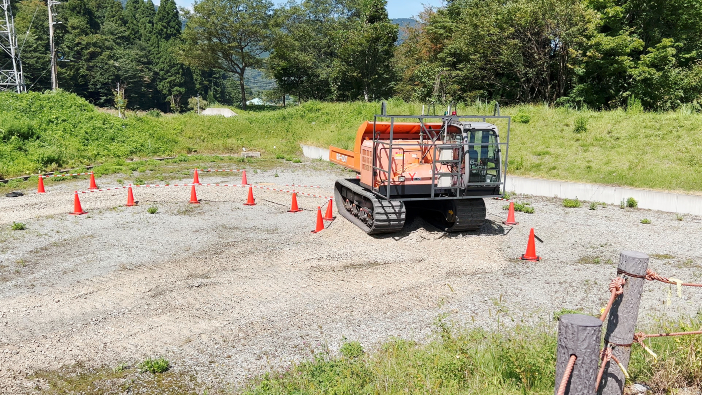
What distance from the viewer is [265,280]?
951 centimetres

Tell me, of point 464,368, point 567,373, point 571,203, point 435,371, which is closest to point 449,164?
point 571,203

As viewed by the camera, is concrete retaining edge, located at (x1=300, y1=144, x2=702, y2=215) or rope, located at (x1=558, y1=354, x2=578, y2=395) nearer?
rope, located at (x1=558, y1=354, x2=578, y2=395)

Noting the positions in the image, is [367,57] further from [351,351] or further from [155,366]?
[155,366]

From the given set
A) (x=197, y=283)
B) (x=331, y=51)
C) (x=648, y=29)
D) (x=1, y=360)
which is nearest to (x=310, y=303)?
(x=197, y=283)

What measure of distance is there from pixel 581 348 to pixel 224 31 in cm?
5033

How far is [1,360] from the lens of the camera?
6516 millimetres

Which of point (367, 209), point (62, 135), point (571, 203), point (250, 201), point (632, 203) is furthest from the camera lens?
point (62, 135)

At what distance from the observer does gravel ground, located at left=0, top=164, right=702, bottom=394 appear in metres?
7.05

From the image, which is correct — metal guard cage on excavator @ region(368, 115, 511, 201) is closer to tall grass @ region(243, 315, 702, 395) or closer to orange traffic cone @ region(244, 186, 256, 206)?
orange traffic cone @ region(244, 186, 256, 206)

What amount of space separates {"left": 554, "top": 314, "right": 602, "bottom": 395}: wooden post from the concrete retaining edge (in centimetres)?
1409

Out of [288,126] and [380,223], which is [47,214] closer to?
[380,223]

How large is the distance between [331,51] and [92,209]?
4116cm

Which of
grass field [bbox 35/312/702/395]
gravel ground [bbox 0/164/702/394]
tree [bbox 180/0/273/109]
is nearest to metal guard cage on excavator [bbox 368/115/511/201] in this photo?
gravel ground [bbox 0/164/702/394]

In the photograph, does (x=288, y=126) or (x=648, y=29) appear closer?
(x=648, y=29)
